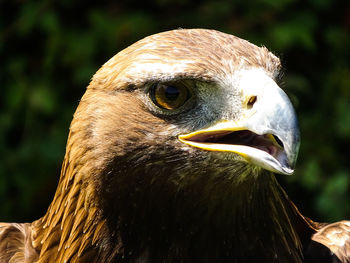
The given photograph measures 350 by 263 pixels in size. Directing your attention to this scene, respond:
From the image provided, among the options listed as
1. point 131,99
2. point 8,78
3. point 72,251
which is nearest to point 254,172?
point 131,99

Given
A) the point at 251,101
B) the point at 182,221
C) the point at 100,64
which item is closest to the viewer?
the point at 251,101

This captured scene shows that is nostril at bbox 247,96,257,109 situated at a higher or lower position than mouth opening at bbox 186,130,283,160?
higher

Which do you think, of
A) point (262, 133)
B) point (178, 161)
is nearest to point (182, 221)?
point (178, 161)

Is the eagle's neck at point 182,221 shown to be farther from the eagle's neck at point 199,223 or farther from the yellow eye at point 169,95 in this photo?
the yellow eye at point 169,95

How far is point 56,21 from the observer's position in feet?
18.0

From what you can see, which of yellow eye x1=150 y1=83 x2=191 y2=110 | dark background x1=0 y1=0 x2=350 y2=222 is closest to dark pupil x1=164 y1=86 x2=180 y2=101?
yellow eye x1=150 y1=83 x2=191 y2=110

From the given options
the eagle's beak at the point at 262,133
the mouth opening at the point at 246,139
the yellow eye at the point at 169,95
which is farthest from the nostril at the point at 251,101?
the yellow eye at the point at 169,95

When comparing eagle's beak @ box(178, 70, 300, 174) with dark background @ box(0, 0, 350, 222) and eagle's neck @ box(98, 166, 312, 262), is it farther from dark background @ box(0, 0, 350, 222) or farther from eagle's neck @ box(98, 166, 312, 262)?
dark background @ box(0, 0, 350, 222)

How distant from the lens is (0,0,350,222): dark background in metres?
5.36

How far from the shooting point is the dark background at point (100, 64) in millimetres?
5359

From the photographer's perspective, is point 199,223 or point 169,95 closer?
point 169,95

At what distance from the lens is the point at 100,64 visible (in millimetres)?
5434

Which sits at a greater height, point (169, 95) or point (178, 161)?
point (169, 95)

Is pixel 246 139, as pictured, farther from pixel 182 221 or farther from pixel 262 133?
pixel 182 221
